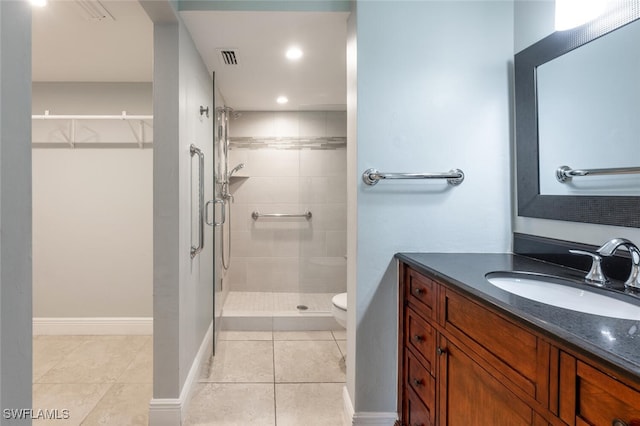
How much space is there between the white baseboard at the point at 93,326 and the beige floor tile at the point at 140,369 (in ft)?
0.89

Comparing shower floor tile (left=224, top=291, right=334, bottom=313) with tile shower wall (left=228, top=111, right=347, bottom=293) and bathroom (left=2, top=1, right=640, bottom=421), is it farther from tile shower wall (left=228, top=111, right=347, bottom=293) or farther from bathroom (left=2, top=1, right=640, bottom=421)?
bathroom (left=2, top=1, right=640, bottom=421)

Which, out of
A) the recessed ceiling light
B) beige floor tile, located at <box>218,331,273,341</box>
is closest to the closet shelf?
the recessed ceiling light

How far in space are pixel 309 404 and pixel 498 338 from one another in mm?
1396

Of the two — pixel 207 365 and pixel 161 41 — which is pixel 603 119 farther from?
pixel 207 365

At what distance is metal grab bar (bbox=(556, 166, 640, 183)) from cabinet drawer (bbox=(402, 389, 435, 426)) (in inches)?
42.6

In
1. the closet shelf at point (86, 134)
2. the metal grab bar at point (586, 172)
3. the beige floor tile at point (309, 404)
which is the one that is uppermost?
the closet shelf at point (86, 134)

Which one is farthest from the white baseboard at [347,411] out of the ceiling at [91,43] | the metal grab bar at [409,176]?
the ceiling at [91,43]

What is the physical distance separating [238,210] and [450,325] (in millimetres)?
2875

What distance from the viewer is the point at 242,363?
2352mm

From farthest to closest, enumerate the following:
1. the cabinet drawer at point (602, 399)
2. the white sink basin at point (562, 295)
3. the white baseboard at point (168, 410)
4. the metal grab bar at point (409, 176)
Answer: the white baseboard at point (168, 410), the metal grab bar at point (409, 176), the white sink basin at point (562, 295), the cabinet drawer at point (602, 399)

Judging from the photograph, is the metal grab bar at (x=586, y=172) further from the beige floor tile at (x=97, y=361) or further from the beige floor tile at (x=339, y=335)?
the beige floor tile at (x=97, y=361)

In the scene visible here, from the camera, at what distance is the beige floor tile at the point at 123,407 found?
173 cm

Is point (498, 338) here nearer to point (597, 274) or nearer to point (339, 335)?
point (597, 274)

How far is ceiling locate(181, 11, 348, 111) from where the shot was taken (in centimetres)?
178
